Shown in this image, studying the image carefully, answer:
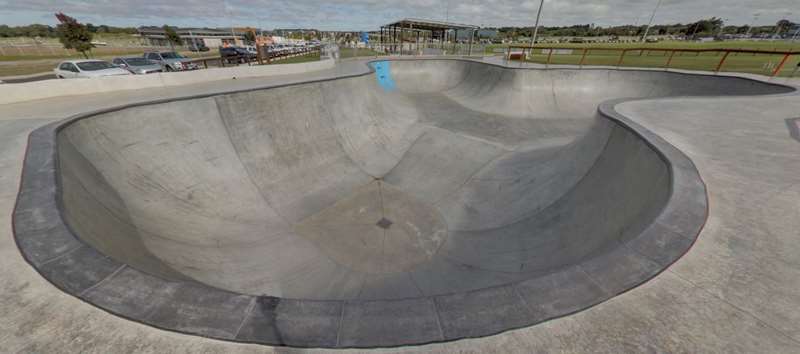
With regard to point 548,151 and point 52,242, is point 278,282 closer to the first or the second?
point 52,242

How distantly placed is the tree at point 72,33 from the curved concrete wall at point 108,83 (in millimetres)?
27487

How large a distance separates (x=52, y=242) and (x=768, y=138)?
1189 cm

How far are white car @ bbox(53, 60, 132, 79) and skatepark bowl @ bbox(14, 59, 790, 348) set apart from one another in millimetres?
9298

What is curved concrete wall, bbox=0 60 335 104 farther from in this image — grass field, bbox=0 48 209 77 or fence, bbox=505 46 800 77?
fence, bbox=505 46 800 77

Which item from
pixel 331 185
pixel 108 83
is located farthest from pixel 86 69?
pixel 331 185

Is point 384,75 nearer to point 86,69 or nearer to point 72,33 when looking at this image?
point 86,69

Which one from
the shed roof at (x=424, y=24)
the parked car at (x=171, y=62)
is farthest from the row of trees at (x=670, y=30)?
the parked car at (x=171, y=62)

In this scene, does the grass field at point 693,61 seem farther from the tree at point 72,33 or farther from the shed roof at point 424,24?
the tree at point 72,33

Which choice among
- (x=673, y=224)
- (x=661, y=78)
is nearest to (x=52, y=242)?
(x=673, y=224)

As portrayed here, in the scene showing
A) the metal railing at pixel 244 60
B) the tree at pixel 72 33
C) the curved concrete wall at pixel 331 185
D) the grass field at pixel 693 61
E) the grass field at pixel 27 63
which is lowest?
the curved concrete wall at pixel 331 185

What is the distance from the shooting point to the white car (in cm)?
1362

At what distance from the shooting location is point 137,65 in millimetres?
16734

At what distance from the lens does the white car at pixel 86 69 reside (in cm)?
1362

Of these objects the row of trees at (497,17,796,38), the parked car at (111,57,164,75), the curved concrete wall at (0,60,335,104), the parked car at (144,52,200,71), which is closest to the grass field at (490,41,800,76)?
the curved concrete wall at (0,60,335,104)
